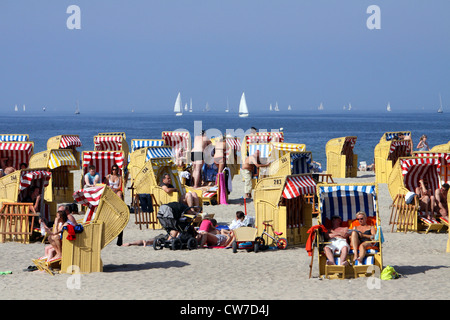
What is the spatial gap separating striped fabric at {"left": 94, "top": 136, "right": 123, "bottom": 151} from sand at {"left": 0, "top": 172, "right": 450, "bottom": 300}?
15.1 m

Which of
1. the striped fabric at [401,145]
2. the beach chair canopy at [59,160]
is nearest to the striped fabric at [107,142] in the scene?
the beach chair canopy at [59,160]

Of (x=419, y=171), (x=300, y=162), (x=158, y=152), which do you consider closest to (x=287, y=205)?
(x=419, y=171)

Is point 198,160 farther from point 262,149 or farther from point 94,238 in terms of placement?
point 94,238

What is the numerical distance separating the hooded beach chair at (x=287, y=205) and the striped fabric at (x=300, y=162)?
4.67m

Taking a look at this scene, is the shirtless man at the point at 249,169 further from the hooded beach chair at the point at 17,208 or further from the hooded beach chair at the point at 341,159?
the hooded beach chair at the point at 341,159

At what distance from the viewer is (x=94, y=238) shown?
1117cm

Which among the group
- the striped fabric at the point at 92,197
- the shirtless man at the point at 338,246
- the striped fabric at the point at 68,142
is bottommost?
the shirtless man at the point at 338,246

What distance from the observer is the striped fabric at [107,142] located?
94.6 feet

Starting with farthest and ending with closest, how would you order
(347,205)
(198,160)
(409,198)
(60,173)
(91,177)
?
(60,173) → (198,160) → (91,177) → (409,198) → (347,205)

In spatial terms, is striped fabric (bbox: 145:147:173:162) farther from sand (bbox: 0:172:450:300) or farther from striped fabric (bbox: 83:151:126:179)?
sand (bbox: 0:172:450:300)

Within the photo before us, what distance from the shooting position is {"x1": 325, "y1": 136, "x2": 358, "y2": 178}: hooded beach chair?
2655 cm

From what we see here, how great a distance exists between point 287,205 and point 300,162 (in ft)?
17.9

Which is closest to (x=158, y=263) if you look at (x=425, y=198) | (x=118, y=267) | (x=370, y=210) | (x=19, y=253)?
(x=118, y=267)

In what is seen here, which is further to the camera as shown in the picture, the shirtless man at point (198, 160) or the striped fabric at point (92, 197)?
the shirtless man at point (198, 160)
